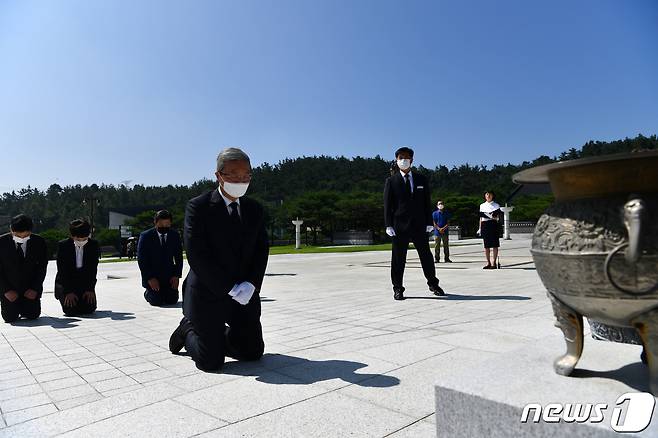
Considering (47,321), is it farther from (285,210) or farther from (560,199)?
(285,210)

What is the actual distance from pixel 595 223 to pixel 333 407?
1.59m

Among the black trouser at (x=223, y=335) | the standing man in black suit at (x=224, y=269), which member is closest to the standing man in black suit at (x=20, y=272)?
the standing man in black suit at (x=224, y=269)

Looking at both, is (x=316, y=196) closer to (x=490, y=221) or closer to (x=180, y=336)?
(x=490, y=221)

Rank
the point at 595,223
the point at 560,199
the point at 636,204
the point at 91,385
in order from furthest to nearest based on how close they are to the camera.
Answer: the point at 91,385
the point at 560,199
the point at 595,223
the point at 636,204

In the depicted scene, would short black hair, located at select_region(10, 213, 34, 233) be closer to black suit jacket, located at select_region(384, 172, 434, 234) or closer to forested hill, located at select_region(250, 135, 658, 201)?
black suit jacket, located at select_region(384, 172, 434, 234)

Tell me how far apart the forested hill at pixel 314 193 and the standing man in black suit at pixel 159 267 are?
4723 centimetres

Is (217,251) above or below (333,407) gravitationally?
above

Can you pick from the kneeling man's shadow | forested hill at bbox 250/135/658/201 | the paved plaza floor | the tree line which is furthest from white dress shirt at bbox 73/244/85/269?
forested hill at bbox 250/135/658/201

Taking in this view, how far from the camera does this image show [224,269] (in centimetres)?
347

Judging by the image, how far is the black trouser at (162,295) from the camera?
24.2ft

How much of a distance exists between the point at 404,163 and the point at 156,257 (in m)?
4.19

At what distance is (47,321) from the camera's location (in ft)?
20.4

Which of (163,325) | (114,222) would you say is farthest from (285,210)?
(163,325)

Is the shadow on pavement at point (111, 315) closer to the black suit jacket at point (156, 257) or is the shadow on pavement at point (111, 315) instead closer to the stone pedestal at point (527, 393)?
the black suit jacket at point (156, 257)
